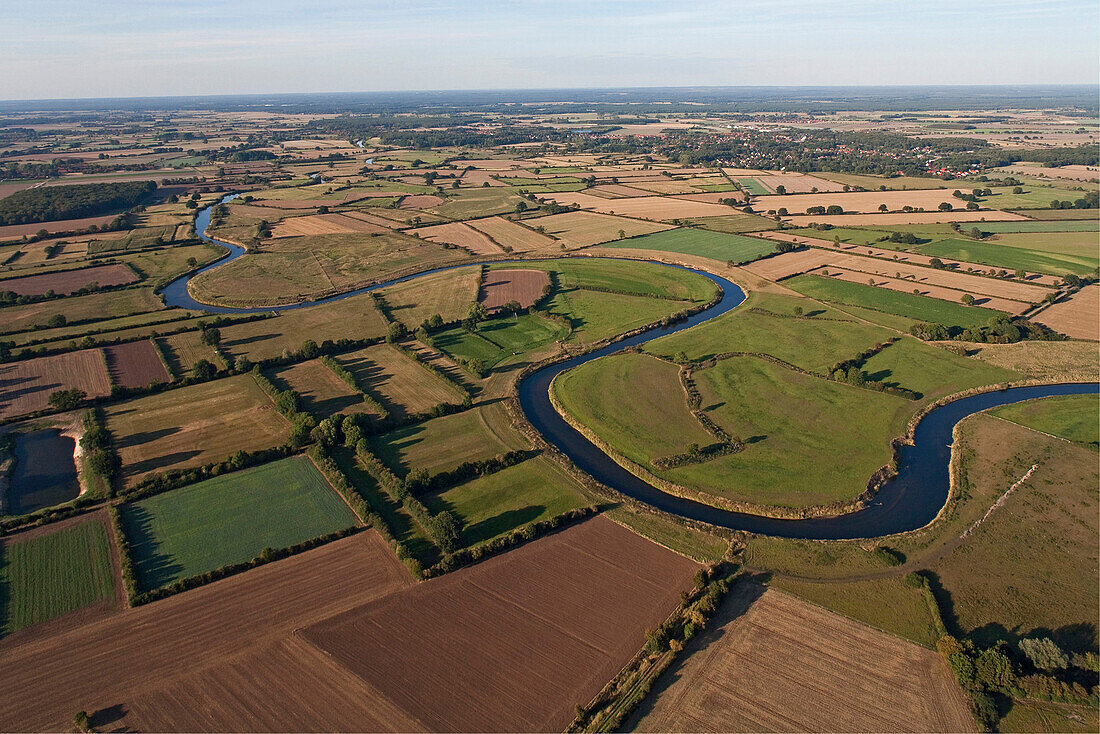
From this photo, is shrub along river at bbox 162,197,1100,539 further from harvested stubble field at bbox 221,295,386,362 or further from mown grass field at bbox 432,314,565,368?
harvested stubble field at bbox 221,295,386,362

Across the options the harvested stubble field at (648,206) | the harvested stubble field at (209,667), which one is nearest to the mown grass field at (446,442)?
the harvested stubble field at (209,667)

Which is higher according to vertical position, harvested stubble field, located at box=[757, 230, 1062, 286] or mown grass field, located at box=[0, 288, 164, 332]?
harvested stubble field, located at box=[757, 230, 1062, 286]

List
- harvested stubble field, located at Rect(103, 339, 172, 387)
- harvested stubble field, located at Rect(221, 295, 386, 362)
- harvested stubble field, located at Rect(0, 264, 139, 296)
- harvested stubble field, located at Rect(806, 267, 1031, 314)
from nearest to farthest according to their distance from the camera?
harvested stubble field, located at Rect(103, 339, 172, 387)
harvested stubble field, located at Rect(221, 295, 386, 362)
harvested stubble field, located at Rect(806, 267, 1031, 314)
harvested stubble field, located at Rect(0, 264, 139, 296)

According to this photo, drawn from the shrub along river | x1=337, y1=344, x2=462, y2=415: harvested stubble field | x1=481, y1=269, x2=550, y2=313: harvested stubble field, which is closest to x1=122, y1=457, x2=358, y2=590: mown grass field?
x1=337, y1=344, x2=462, y2=415: harvested stubble field

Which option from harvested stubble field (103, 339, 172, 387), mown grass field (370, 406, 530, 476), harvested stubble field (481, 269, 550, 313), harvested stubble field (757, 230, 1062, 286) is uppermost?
harvested stubble field (757, 230, 1062, 286)

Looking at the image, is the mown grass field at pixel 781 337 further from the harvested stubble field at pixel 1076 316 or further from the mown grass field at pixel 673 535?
the mown grass field at pixel 673 535

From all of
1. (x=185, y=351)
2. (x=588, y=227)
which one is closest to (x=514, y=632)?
(x=185, y=351)
